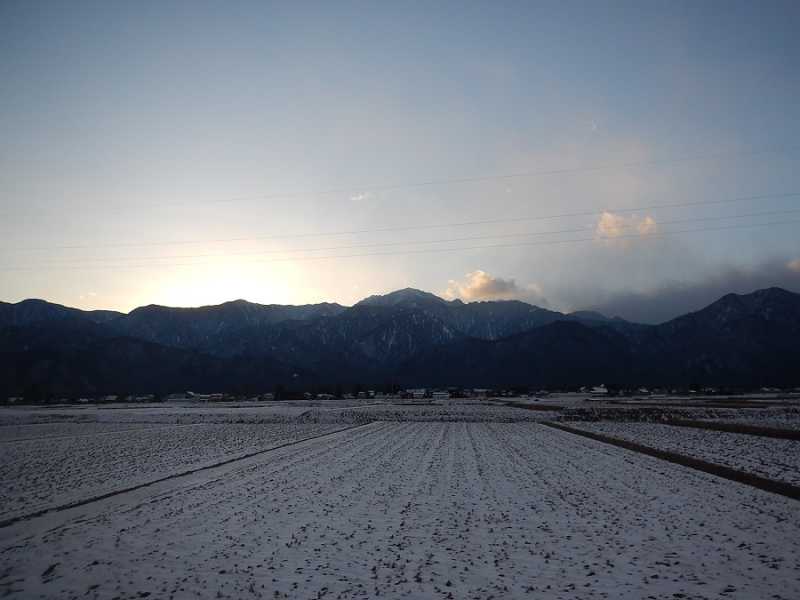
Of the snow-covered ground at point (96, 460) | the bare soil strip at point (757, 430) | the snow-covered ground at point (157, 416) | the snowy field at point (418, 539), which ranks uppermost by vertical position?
the snowy field at point (418, 539)

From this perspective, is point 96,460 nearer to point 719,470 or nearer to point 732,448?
point 719,470

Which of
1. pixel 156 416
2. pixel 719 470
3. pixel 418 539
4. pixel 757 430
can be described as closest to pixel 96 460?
pixel 418 539

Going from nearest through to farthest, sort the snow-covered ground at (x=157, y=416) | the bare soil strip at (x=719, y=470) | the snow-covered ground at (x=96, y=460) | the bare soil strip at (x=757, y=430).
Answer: the bare soil strip at (x=719, y=470) → the snow-covered ground at (x=96, y=460) → the bare soil strip at (x=757, y=430) → the snow-covered ground at (x=157, y=416)

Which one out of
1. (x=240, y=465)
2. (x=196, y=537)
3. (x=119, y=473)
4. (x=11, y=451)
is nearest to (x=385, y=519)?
(x=196, y=537)

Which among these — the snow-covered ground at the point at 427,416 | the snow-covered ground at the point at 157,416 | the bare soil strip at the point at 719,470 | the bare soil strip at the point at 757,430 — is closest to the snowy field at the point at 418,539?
the bare soil strip at the point at 719,470

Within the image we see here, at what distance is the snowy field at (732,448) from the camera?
952 inches

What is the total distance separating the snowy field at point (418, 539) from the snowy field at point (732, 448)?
418cm

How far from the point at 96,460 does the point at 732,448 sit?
40.3 meters

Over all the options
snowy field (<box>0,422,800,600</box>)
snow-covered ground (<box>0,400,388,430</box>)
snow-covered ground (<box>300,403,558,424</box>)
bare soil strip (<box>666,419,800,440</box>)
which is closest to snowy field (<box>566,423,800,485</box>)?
bare soil strip (<box>666,419,800,440</box>)

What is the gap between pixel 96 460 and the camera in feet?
97.6

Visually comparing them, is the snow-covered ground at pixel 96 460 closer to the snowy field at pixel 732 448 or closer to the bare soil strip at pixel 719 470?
the bare soil strip at pixel 719 470

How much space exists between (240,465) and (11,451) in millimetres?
19494

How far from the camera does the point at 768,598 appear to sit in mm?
9711

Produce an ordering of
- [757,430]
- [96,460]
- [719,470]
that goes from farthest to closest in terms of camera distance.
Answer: [757,430] < [96,460] < [719,470]
